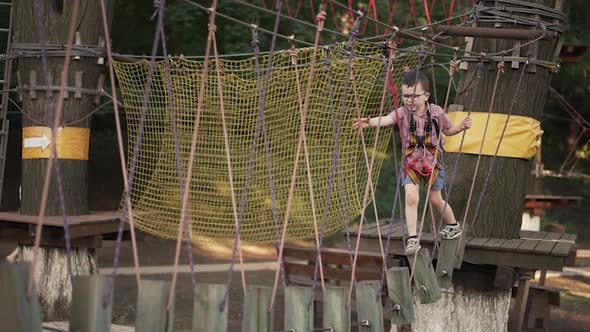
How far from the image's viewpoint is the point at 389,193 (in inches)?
591

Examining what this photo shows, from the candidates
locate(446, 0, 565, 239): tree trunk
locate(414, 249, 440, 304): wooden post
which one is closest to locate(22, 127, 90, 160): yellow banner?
locate(446, 0, 565, 239): tree trunk

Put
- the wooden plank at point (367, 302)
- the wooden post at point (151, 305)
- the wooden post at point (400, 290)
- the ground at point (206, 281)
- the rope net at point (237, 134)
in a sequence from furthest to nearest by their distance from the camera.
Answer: the ground at point (206, 281) < the rope net at point (237, 134) < the wooden post at point (400, 290) < the wooden plank at point (367, 302) < the wooden post at point (151, 305)

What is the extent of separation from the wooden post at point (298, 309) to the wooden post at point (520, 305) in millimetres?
4634

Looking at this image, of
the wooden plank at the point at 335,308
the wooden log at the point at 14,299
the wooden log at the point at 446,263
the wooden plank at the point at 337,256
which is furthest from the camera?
the wooden plank at the point at 337,256

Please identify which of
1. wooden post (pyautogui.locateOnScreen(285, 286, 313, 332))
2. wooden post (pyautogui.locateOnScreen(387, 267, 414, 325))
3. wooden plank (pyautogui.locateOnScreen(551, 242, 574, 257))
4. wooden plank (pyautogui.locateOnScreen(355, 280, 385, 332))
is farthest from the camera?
wooden plank (pyautogui.locateOnScreen(551, 242, 574, 257))

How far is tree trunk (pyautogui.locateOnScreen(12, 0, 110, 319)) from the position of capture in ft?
24.7

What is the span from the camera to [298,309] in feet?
12.3

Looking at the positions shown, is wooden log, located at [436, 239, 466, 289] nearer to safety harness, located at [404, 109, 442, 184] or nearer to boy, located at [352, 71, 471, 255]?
boy, located at [352, 71, 471, 255]

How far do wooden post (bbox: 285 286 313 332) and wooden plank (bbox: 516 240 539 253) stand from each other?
8.51 feet

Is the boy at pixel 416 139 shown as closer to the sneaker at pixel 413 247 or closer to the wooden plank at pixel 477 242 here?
the sneaker at pixel 413 247

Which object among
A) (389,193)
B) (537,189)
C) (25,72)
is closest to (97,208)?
(389,193)

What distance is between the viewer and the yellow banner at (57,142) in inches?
298

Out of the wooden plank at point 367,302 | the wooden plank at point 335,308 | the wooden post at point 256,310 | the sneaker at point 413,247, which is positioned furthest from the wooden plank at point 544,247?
the wooden post at point 256,310

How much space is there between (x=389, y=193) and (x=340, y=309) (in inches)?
437
